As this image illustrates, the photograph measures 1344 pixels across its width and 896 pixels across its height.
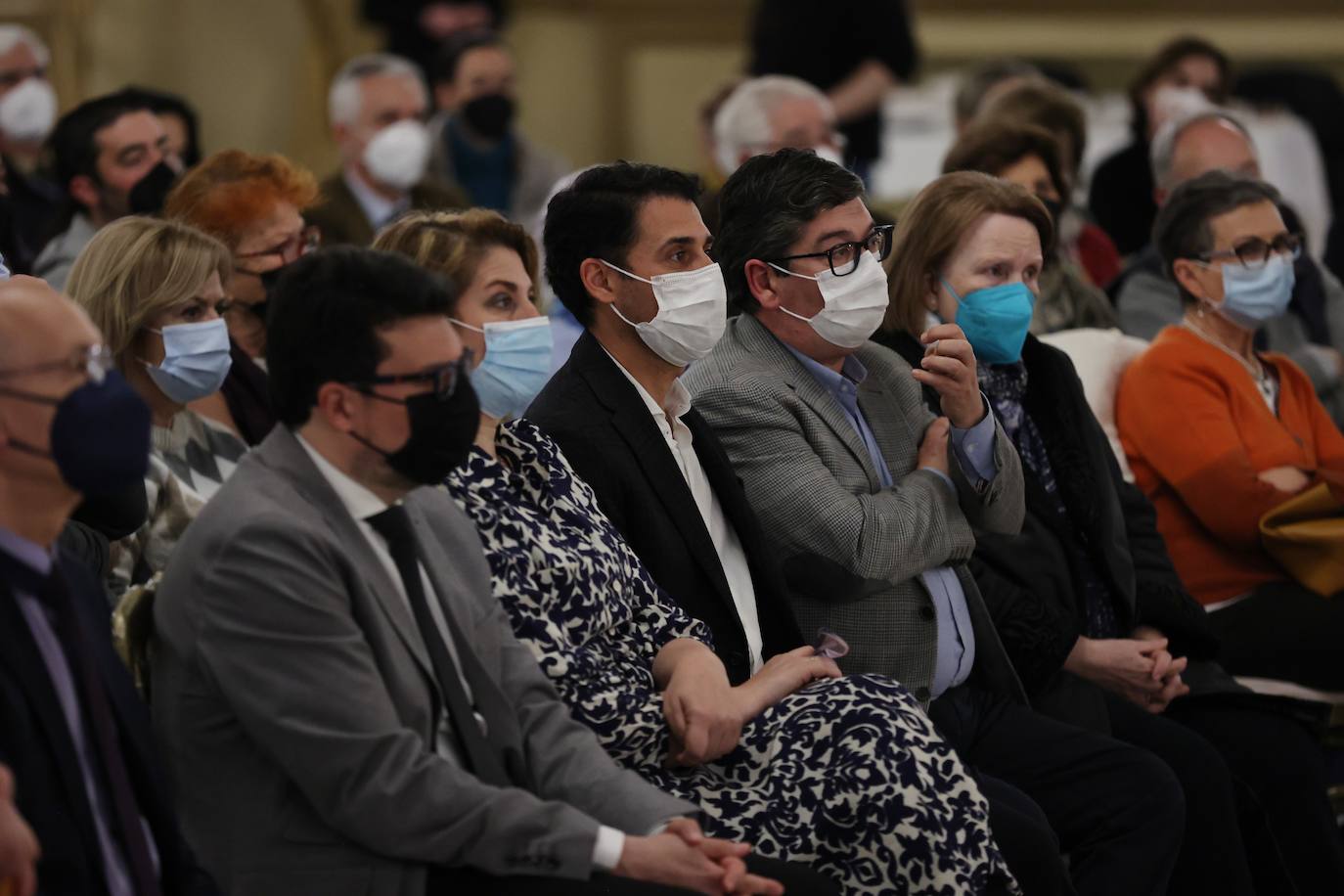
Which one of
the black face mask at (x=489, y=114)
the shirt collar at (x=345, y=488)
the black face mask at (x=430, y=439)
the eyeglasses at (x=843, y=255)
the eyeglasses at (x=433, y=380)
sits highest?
the eyeglasses at (x=433, y=380)

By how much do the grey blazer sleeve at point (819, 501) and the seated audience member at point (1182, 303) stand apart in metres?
1.79

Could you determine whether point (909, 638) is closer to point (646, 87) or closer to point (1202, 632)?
point (1202, 632)

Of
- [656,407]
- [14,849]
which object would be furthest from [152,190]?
[14,849]

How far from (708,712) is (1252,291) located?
2383 mm

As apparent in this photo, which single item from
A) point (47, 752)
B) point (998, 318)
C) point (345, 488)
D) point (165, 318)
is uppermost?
point (345, 488)

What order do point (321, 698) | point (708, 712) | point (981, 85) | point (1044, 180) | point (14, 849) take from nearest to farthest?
point (14, 849), point (321, 698), point (708, 712), point (1044, 180), point (981, 85)

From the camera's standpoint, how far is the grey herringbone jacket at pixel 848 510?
3.93 m

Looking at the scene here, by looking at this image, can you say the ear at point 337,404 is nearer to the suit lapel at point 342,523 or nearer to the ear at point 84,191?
the suit lapel at point 342,523

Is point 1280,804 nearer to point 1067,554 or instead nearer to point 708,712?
point 1067,554

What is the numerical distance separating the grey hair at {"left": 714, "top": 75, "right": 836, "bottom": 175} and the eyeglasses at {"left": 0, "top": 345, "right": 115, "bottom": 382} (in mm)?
4380

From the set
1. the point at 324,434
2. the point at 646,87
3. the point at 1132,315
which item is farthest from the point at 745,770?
the point at 646,87

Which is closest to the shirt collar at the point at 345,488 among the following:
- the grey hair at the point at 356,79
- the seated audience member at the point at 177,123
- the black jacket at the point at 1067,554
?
the black jacket at the point at 1067,554

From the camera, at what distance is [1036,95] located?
662 centimetres

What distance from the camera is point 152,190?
5453 millimetres
